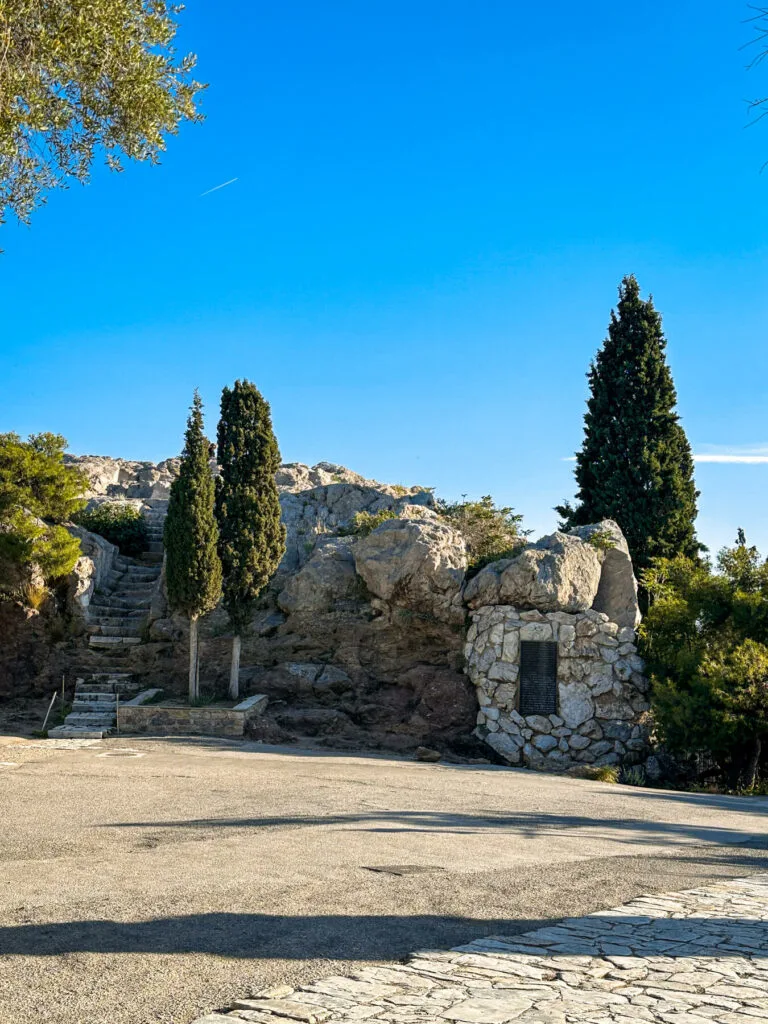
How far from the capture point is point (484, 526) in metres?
23.8

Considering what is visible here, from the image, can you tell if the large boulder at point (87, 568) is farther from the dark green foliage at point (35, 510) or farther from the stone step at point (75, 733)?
the stone step at point (75, 733)

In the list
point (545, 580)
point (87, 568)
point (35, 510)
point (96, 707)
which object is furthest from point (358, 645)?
point (35, 510)

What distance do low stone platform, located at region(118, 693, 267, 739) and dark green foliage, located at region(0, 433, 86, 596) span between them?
16.0ft

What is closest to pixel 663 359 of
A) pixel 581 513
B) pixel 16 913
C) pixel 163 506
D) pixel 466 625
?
pixel 581 513

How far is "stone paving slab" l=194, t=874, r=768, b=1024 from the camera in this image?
13.0ft

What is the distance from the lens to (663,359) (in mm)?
31344

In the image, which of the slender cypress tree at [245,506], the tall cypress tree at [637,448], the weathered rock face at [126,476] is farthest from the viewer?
the weathered rock face at [126,476]

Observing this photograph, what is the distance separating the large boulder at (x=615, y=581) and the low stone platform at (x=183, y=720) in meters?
9.19

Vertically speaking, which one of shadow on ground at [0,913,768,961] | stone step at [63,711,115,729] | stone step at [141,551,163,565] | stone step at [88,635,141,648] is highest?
stone step at [141,551,163,565]

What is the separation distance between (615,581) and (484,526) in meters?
4.25

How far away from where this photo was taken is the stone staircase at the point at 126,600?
21875 millimetres

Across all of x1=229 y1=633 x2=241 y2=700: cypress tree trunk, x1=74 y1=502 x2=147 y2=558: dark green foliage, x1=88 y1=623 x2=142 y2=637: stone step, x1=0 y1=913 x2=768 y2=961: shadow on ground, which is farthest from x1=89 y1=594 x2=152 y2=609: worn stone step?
x1=0 y1=913 x2=768 y2=961: shadow on ground

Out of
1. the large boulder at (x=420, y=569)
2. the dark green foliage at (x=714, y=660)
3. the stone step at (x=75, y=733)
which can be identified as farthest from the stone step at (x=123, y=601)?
the dark green foliage at (x=714, y=660)

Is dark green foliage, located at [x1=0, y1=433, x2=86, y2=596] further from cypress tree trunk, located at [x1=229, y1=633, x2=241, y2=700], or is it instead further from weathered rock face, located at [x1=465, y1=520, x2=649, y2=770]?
weathered rock face, located at [x1=465, y1=520, x2=649, y2=770]
